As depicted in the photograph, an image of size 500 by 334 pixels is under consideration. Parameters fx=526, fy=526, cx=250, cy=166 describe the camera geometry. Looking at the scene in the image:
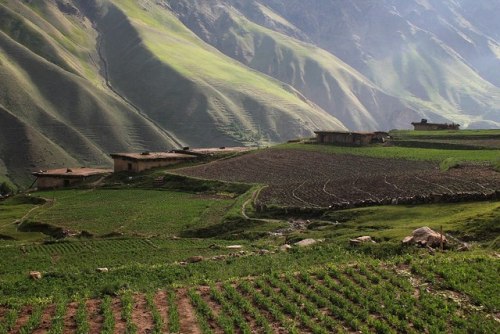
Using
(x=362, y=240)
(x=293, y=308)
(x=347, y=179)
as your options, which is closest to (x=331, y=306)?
(x=293, y=308)

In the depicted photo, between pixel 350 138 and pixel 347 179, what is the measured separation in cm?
4080

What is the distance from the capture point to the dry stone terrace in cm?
5291

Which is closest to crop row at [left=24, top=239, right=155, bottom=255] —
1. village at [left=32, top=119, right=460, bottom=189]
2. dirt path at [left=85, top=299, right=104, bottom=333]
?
dirt path at [left=85, top=299, right=104, bottom=333]

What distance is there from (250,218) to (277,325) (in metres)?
31.9

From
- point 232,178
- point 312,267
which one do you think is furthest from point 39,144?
point 312,267

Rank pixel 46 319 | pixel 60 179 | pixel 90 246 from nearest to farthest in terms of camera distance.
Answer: pixel 46 319, pixel 90 246, pixel 60 179

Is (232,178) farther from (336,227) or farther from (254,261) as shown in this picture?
(254,261)

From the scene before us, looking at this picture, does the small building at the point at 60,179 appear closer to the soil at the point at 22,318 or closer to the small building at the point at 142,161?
the small building at the point at 142,161

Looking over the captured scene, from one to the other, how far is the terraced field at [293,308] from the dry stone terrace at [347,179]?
26.4 meters

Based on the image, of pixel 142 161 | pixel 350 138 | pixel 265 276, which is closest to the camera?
pixel 265 276

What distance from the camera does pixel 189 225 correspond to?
5169 centimetres

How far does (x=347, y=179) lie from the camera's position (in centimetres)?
6919

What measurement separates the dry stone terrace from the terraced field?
2637 cm

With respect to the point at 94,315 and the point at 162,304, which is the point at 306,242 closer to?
the point at 162,304
